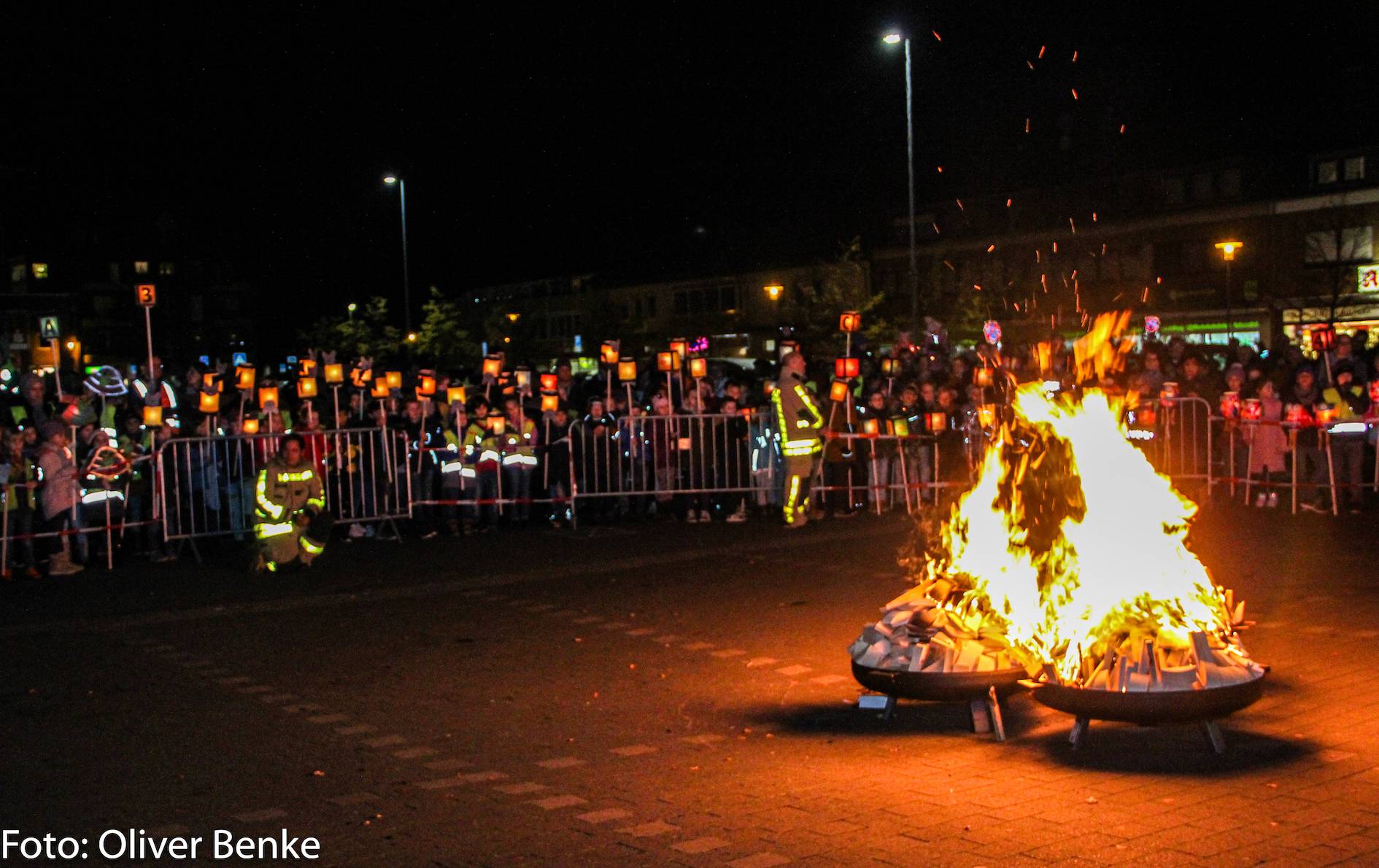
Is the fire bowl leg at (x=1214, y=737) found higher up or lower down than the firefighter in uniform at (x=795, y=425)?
lower down

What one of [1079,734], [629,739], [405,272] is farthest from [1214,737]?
[405,272]

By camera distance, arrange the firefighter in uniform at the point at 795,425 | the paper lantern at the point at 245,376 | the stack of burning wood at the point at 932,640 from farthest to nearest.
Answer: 1. the paper lantern at the point at 245,376
2. the firefighter in uniform at the point at 795,425
3. the stack of burning wood at the point at 932,640

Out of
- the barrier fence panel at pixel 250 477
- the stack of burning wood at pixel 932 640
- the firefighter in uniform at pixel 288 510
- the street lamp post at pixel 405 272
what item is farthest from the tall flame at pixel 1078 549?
the street lamp post at pixel 405 272

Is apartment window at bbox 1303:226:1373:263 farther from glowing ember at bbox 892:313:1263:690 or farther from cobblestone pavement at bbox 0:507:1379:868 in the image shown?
glowing ember at bbox 892:313:1263:690

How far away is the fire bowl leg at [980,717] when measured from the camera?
743cm

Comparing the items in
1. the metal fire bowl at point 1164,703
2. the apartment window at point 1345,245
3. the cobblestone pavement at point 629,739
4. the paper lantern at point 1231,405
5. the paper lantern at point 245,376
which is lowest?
the cobblestone pavement at point 629,739

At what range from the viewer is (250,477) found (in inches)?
654

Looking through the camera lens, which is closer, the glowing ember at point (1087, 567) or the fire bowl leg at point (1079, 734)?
the glowing ember at point (1087, 567)

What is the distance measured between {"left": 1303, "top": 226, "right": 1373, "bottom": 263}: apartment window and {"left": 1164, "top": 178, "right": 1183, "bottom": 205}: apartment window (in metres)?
5.38

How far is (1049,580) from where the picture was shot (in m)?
7.57

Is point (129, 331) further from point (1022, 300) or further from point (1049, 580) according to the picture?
point (1049, 580)

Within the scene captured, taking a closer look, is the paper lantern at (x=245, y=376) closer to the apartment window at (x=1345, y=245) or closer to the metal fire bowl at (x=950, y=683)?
the metal fire bowl at (x=950, y=683)

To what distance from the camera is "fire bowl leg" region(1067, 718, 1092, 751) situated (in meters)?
7.00

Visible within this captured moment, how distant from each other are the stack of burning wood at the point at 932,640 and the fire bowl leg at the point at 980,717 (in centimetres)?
22
